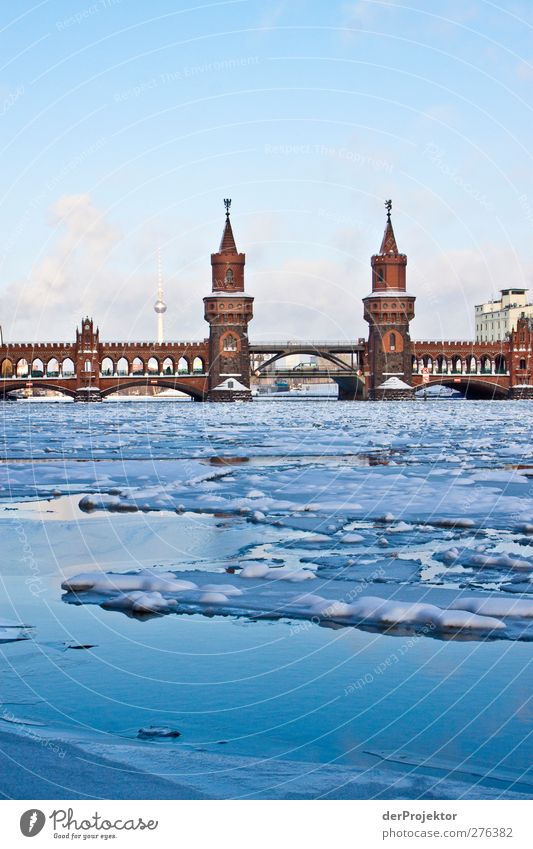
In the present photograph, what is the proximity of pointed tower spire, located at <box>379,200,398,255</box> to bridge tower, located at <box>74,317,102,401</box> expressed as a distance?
3137 cm

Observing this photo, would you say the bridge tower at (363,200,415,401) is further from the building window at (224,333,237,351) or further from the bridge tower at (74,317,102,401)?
the bridge tower at (74,317,102,401)

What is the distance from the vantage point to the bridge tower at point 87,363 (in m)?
102

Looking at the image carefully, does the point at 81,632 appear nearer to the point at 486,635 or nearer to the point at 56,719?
the point at 56,719

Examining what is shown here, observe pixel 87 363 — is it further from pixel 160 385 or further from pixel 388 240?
pixel 388 240

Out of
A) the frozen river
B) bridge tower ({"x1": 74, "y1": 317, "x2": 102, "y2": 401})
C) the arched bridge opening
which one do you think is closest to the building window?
the arched bridge opening

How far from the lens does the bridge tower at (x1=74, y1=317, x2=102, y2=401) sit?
102 metres

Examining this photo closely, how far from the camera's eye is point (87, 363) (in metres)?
105

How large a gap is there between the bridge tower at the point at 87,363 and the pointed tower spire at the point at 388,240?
31.4m

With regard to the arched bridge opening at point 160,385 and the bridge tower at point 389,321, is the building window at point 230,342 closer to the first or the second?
the arched bridge opening at point 160,385

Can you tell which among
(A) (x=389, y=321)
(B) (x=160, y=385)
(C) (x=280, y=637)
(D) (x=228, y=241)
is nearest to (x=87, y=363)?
(B) (x=160, y=385)

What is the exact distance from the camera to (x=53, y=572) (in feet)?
32.4

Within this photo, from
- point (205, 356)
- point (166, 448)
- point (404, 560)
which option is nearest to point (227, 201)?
point (205, 356)

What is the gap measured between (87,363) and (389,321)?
103 feet

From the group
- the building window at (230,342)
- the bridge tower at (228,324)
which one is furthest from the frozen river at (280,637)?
the building window at (230,342)
